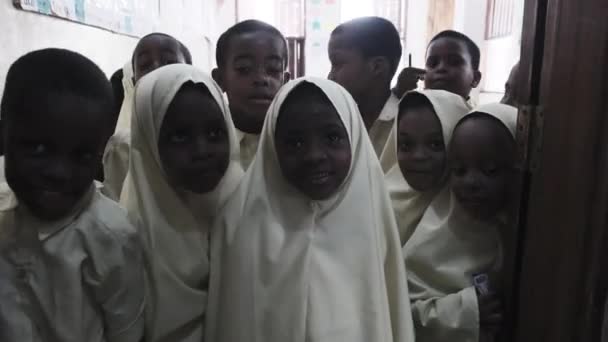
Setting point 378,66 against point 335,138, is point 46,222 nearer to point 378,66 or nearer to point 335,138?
point 335,138

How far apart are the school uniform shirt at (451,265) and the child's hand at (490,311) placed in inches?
1.1

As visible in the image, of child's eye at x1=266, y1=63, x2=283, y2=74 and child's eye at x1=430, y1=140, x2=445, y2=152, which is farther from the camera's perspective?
child's eye at x1=266, y1=63, x2=283, y2=74

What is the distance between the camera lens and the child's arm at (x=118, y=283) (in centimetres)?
87

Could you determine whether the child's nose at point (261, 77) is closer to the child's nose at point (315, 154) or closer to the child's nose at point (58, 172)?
the child's nose at point (315, 154)

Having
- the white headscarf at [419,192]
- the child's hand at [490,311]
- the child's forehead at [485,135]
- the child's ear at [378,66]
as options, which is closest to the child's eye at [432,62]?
the child's ear at [378,66]

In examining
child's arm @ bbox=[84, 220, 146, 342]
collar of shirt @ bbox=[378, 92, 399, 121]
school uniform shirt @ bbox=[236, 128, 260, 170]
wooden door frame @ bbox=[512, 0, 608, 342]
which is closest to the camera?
wooden door frame @ bbox=[512, 0, 608, 342]

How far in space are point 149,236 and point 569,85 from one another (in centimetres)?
89

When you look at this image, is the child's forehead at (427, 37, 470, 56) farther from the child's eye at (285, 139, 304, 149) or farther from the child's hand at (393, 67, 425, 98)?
the child's eye at (285, 139, 304, 149)

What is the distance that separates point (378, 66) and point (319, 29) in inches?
243

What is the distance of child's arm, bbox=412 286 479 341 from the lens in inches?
40.4

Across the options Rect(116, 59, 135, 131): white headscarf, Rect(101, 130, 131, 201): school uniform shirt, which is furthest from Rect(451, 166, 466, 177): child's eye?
Rect(116, 59, 135, 131): white headscarf

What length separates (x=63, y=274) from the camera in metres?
0.84

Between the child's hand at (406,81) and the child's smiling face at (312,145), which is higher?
the child's hand at (406,81)

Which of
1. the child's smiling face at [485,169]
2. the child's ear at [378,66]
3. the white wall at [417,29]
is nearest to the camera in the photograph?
the child's smiling face at [485,169]
